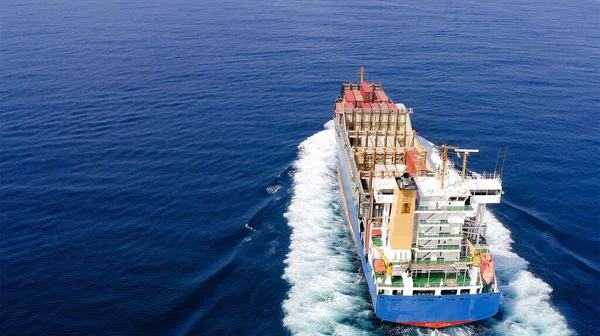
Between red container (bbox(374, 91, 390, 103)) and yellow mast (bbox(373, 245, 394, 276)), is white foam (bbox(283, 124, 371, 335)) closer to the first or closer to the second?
yellow mast (bbox(373, 245, 394, 276))

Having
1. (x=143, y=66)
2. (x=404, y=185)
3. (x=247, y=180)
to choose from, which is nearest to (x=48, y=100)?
(x=143, y=66)

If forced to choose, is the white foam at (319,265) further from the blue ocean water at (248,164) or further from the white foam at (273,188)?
the white foam at (273,188)

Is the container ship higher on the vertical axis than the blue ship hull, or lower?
higher

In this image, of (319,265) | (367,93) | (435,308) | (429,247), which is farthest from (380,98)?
(435,308)

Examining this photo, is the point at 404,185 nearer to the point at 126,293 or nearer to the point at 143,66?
the point at 126,293

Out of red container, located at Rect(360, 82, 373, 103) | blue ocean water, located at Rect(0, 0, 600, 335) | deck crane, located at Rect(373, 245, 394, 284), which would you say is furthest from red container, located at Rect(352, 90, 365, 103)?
deck crane, located at Rect(373, 245, 394, 284)

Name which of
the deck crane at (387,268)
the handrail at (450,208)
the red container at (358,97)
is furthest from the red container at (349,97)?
the deck crane at (387,268)
